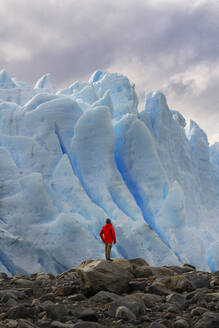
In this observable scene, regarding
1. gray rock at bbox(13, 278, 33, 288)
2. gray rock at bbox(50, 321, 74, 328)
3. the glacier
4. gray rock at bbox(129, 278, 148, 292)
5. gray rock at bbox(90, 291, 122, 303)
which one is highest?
the glacier

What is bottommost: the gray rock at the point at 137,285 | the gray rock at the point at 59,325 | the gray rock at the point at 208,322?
the gray rock at the point at 208,322

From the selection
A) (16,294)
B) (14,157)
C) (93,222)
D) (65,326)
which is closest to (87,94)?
(14,157)

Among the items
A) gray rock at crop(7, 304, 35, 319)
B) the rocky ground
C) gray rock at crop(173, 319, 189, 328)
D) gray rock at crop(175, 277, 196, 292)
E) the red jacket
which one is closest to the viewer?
gray rock at crop(173, 319, 189, 328)

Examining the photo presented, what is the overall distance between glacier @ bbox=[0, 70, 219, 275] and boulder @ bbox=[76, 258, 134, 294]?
5001 mm

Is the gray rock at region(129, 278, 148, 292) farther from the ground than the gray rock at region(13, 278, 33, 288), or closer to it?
closer to it

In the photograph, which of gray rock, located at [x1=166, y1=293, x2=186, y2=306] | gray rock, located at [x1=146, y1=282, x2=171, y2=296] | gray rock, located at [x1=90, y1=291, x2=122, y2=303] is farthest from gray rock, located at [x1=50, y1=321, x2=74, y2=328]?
gray rock, located at [x1=146, y1=282, x2=171, y2=296]

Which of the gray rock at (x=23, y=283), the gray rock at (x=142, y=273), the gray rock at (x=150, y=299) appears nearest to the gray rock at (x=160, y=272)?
the gray rock at (x=142, y=273)

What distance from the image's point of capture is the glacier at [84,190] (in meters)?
9.84

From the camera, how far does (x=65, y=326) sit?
3162 millimetres

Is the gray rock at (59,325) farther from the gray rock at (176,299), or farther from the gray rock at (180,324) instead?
the gray rock at (176,299)

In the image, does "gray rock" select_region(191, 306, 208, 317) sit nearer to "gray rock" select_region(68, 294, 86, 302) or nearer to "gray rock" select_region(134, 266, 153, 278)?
"gray rock" select_region(68, 294, 86, 302)

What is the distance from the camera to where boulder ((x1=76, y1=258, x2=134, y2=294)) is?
4.65 m

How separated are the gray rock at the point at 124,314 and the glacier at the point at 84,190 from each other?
6268 mm

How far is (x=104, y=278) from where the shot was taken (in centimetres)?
470
